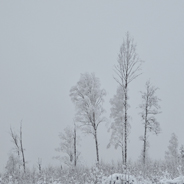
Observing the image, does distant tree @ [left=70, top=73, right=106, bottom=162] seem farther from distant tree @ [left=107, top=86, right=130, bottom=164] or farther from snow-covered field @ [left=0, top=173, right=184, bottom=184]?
snow-covered field @ [left=0, top=173, right=184, bottom=184]

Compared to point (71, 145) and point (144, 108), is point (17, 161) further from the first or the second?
point (144, 108)

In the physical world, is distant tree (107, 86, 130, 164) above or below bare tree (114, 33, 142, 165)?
below

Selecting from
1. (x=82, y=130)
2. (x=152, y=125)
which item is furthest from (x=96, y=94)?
(x=152, y=125)

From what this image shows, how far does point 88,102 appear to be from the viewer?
2198 cm

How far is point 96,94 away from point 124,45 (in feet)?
26.6

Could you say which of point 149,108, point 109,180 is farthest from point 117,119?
point 109,180

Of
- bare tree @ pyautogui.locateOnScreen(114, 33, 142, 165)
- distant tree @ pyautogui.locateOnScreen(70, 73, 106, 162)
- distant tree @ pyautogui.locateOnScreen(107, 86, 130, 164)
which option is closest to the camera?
bare tree @ pyautogui.locateOnScreen(114, 33, 142, 165)

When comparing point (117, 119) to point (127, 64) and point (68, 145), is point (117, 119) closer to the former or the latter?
point (68, 145)

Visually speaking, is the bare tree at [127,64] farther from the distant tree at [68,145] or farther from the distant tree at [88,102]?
the distant tree at [68,145]

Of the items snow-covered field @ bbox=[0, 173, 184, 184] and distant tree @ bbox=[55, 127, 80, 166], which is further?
distant tree @ bbox=[55, 127, 80, 166]

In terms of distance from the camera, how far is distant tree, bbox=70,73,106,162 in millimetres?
21969

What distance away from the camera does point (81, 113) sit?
22.2m

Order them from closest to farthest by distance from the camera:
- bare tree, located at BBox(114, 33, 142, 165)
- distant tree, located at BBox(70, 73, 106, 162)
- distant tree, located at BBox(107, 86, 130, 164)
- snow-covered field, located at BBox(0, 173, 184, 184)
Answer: snow-covered field, located at BBox(0, 173, 184, 184)
bare tree, located at BBox(114, 33, 142, 165)
distant tree, located at BBox(70, 73, 106, 162)
distant tree, located at BBox(107, 86, 130, 164)

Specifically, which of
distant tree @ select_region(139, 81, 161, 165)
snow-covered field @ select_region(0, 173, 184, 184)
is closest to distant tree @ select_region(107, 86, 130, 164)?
distant tree @ select_region(139, 81, 161, 165)
